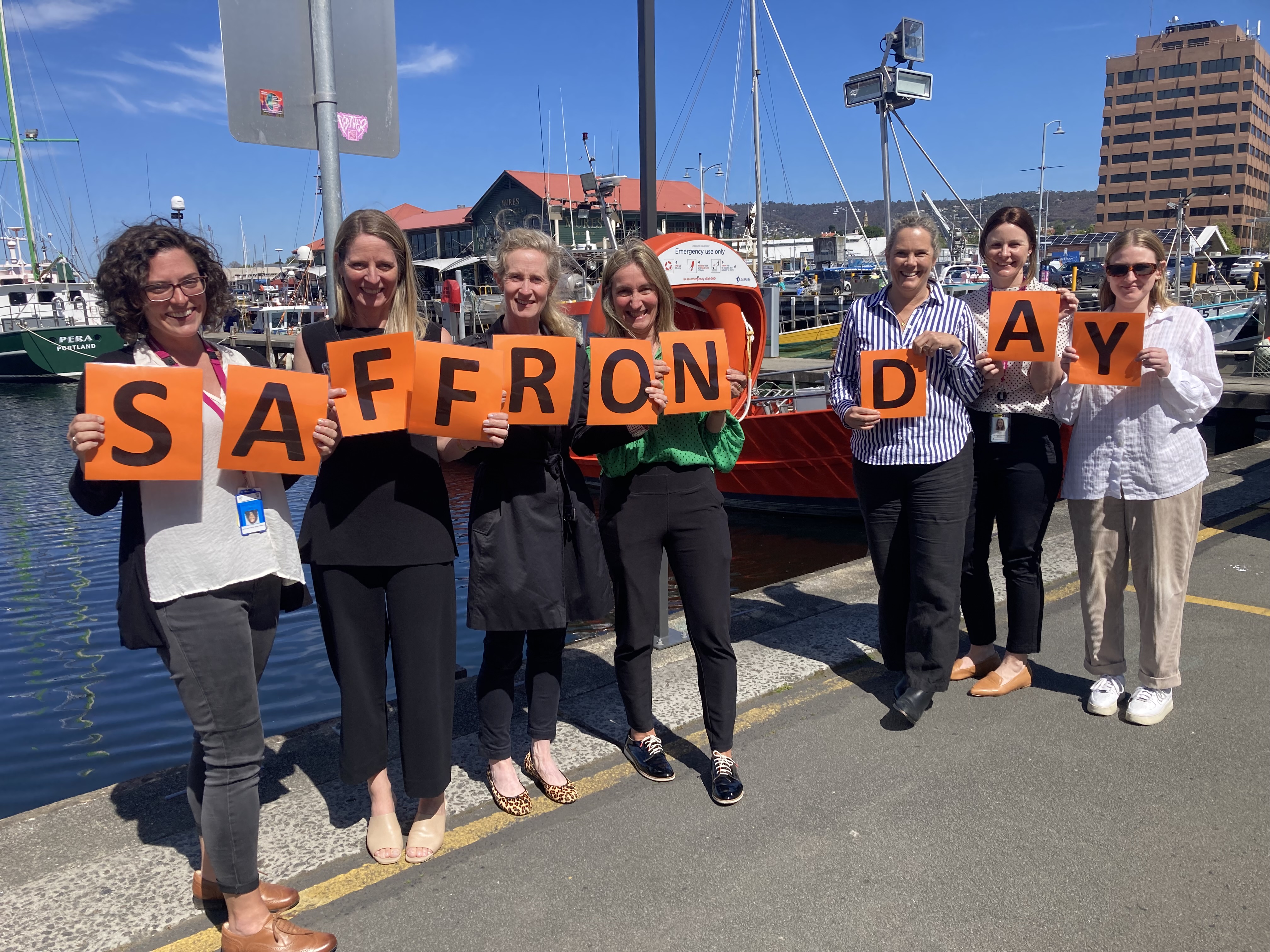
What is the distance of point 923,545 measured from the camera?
3938 millimetres

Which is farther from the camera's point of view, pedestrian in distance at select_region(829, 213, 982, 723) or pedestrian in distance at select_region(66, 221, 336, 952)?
pedestrian in distance at select_region(829, 213, 982, 723)

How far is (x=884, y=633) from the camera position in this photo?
4266 mm

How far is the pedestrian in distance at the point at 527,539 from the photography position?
3.16 m

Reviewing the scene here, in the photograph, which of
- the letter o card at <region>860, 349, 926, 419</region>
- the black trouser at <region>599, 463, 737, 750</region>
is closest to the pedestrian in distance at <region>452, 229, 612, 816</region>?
the black trouser at <region>599, 463, 737, 750</region>

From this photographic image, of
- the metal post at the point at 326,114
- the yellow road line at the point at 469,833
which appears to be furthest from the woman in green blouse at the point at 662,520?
the metal post at the point at 326,114

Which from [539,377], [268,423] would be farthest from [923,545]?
[268,423]

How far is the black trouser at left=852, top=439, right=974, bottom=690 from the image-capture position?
3.90m

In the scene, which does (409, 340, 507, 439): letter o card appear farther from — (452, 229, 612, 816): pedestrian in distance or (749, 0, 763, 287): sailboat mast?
(749, 0, 763, 287): sailboat mast

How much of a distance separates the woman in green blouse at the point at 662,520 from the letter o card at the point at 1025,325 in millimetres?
1228

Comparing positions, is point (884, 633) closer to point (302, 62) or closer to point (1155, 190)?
point (302, 62)

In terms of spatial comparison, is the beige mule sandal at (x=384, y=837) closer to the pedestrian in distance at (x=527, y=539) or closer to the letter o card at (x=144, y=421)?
the pedestrian in distance at (x=527, y=539)

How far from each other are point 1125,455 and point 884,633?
1.32m

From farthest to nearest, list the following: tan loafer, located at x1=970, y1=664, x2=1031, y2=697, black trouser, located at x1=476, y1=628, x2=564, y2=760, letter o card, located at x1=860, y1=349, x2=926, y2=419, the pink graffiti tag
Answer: tan loafer, located at x1=970, y1=664, x2=1031, y2=697 → letter o card, located at x1=860, y1=349, x2=926, y2=419 → the pink graffiti tag → black trouser, located at x1=476, y1=628, x2=564, y2=760

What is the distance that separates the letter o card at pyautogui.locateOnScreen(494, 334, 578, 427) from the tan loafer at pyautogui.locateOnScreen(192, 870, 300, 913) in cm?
163
